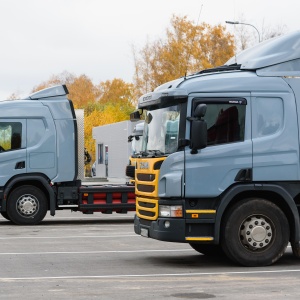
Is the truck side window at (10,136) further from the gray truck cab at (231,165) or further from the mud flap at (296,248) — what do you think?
the mud flap at (296,248)

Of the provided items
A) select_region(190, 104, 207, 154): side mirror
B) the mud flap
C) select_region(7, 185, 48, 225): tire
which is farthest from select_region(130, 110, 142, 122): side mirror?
select_region(7, 185, 48, 225): tire

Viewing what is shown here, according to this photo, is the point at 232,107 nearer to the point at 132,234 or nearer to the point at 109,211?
the point at 132,234

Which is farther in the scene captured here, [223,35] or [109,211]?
[223,35]

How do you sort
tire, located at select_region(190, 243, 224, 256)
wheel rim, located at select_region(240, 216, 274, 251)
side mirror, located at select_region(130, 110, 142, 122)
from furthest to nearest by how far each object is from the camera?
tire, located at select_region(190, 243, 224, 256)
side mirror, located at select_region(130, 110, 142, 122)
wheel rim, located at select_region(240, 216, 274, 251)

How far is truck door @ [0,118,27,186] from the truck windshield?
9.79 m

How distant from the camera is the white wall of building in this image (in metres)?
77.0

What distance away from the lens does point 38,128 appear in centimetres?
2423

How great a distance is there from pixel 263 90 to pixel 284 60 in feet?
2.03

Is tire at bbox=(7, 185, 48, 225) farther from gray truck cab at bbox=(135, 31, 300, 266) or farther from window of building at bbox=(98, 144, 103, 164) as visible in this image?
window of building at bbox=(98, 144, 103, 164)

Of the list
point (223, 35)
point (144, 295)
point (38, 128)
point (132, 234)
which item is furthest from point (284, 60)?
point (223, 35)

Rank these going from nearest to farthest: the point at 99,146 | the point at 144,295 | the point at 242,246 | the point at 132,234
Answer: the point at 144,295 → the point at 242,246 → the point at 132,234 → the point at 99,146

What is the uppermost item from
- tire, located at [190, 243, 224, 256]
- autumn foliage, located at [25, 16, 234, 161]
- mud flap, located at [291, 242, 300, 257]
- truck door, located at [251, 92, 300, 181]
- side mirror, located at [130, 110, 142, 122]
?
autumn foliage, located at [25, 16, 234, 161]

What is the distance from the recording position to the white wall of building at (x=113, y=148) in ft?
253

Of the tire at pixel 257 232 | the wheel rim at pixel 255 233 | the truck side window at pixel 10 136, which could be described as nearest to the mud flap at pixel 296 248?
the tire at pixel 257 232
